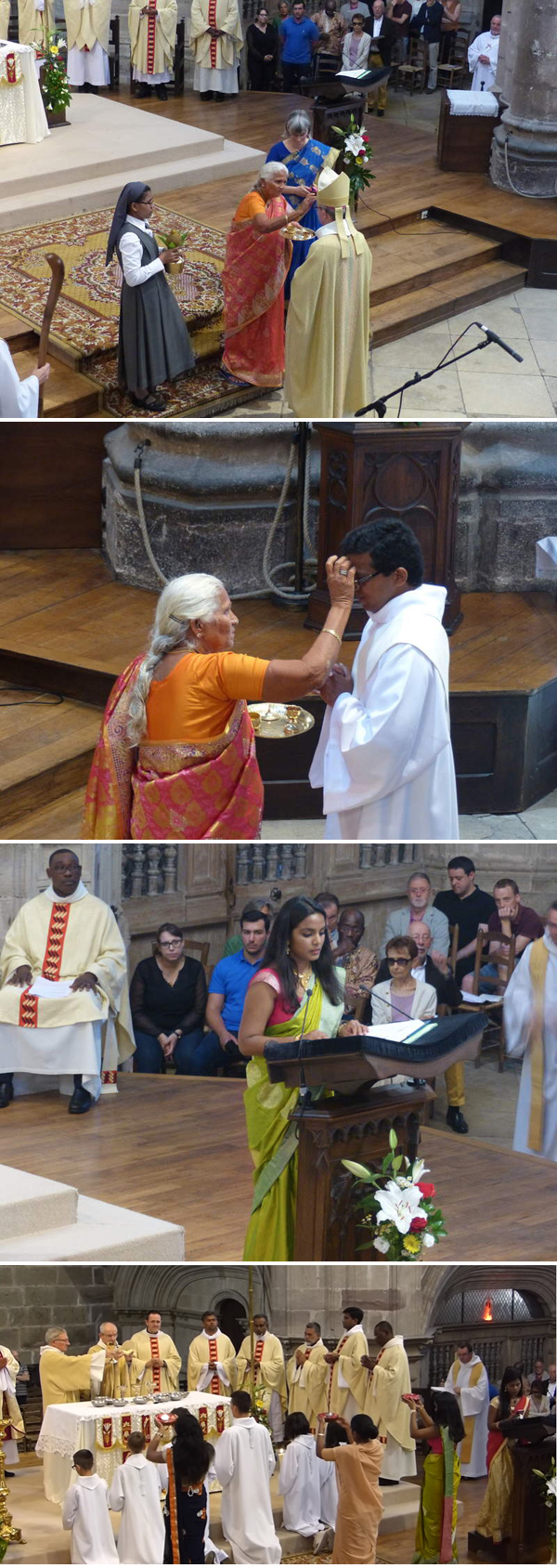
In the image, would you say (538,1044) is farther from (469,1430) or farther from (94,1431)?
(94,1431)

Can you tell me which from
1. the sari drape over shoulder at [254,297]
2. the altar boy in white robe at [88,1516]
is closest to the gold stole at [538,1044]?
the altar boy in white robe at [88,1516]

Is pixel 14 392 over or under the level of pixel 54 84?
under

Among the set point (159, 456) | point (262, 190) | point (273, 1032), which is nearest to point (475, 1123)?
point (273, 1032)

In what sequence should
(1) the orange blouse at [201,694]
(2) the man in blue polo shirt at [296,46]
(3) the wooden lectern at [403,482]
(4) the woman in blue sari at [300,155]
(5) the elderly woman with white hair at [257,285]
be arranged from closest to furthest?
(1) the orange blouse at [201,694] < (3) the wooden lectern at [403,482] < (5) the elderly woman with white hair at [257,285] < (4) the woman in blue sari at [300,155] < (2) the man in blue polo shirt at [296,46]

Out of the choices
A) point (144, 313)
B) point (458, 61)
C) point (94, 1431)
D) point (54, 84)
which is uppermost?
point (458, 61)

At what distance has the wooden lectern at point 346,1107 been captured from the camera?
430 centimetres

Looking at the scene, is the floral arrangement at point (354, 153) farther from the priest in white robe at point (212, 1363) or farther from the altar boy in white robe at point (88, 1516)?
the altar boy in white robe at point (88, 1516)

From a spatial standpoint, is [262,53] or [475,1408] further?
[262,53]

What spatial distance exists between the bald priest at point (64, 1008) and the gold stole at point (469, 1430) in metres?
1.29

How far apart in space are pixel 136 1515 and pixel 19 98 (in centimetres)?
899

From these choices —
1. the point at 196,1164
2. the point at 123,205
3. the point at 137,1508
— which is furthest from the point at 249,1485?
the point at 123,205

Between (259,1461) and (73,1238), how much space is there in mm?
884

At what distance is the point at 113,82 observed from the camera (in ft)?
47.1

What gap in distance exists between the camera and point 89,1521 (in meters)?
4.50
